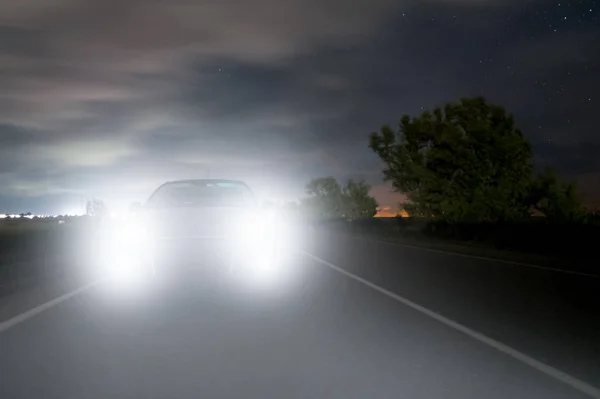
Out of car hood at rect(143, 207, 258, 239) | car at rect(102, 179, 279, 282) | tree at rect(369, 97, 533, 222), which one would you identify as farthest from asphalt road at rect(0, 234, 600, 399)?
tree at rect(369, 97, 533, 222)

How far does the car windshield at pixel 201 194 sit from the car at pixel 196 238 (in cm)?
59

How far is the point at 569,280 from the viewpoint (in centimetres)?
1616

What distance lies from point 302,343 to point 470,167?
6767cm

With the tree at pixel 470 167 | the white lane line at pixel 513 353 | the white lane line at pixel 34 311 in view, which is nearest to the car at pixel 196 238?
the white lane line at pixel 34 311

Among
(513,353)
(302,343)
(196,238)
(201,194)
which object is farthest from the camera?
(201,194)

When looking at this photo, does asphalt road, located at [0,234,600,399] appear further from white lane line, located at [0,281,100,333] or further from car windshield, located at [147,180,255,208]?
car windshield, located at [147,180,255,208]

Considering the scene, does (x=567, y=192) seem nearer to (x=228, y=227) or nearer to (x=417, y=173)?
(x=417, y=173)

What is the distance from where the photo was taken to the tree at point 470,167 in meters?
69.7

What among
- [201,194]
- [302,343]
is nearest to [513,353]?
[302,343]

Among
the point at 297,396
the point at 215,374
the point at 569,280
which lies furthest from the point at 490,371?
the point at 569,280

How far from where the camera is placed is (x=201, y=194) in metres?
17.4

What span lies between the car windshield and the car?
1.94 ft

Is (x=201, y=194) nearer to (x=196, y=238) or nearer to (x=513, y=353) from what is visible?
(x=196, y=238)

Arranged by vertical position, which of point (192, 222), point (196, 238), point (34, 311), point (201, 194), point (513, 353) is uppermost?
point (201, 194)
